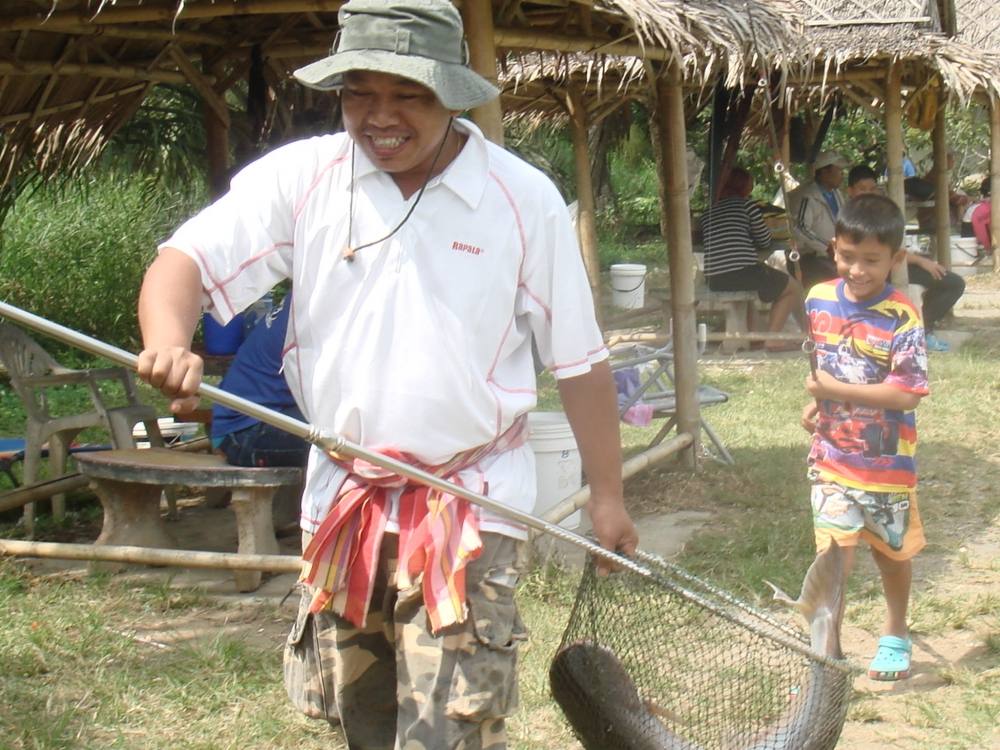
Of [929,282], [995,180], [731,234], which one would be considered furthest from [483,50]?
[995,180]

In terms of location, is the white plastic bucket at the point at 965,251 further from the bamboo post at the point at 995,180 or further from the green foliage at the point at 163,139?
the green foliage at the point at 163,139

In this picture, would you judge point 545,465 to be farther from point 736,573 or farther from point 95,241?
point 95,241

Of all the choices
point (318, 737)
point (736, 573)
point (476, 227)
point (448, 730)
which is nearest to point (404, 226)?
point (476, 227)

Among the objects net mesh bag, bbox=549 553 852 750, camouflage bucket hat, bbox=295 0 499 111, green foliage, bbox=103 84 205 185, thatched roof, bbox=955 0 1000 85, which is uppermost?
thatched roof, bbox=955 0 1000 85

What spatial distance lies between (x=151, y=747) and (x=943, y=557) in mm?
3539

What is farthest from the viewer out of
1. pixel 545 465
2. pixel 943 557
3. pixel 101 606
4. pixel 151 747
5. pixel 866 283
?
pixel 943 557

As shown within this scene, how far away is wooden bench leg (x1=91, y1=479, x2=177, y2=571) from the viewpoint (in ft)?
17.4

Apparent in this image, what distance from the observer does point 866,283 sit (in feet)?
13.3

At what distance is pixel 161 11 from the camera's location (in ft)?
17.7

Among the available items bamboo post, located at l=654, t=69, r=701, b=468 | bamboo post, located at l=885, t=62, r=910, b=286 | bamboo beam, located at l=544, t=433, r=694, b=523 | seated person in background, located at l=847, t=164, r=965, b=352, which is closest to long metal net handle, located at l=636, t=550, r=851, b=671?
bamboo beam, located at l=544, t=433, r=694, b=523

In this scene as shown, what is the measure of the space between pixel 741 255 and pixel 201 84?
6.03 m

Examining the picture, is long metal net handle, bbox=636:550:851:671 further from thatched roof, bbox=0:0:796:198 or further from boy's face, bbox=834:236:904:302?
thatched roof, bbox=0:0:796:198

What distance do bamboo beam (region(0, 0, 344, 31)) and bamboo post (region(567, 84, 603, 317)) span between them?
5365mm

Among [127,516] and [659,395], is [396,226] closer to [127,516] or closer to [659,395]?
[127,516]
